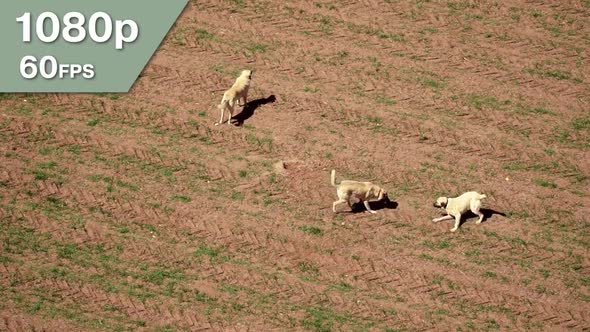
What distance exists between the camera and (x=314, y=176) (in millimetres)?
27297

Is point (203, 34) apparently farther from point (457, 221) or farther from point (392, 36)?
point (457, 221)

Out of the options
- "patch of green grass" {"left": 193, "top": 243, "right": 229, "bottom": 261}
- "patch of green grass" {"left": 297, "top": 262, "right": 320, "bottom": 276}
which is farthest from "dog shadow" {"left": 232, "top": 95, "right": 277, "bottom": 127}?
"patch of green grass" {"left": 297, "top": 262, "right": 320, "bottom": 276}

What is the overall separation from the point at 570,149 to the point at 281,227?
26.0ft

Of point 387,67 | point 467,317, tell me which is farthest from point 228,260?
point 387,67

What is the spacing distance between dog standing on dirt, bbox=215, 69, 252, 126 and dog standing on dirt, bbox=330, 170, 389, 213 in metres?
3.36

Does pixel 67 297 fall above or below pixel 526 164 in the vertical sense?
below

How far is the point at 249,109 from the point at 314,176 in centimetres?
281

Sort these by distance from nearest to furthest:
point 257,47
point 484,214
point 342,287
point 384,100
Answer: point 342,287
point 484,214
point 384,100
point 257,47

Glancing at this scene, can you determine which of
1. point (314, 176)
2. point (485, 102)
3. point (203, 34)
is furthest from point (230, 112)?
point (485, 102)

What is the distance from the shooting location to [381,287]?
2495 cm

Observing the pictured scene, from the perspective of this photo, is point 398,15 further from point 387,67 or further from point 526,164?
point 526,164

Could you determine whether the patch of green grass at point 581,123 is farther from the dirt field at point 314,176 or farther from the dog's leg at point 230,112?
the dog's leg at point 230,112
